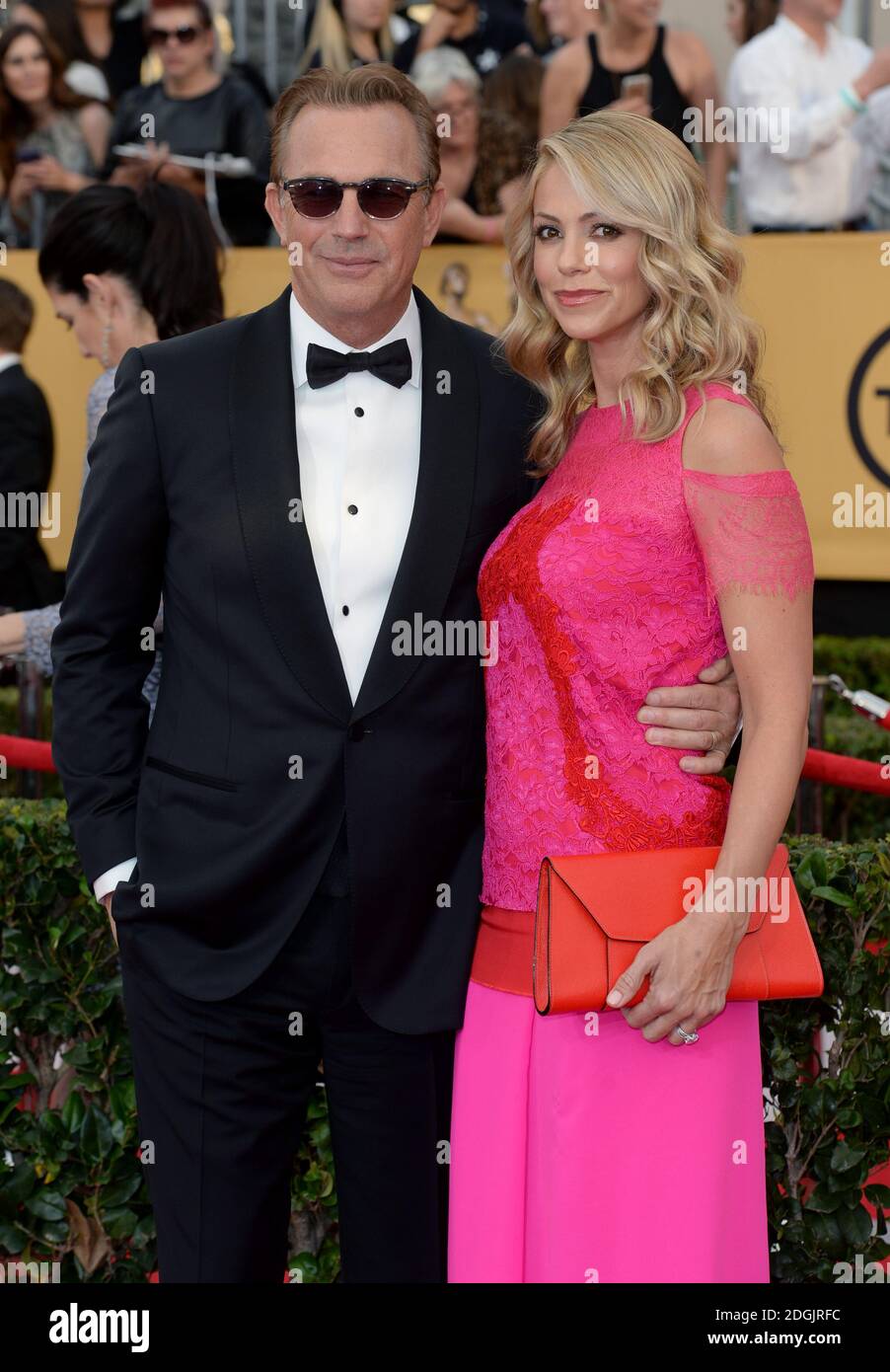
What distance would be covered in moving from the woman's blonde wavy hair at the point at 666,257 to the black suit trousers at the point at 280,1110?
0.91m

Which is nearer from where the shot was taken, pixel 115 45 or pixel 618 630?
pixel 618 630

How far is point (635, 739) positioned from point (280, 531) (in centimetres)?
62

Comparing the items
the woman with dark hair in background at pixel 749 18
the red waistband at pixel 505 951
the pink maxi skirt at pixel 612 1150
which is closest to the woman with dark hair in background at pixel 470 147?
the woman with dark hair in background at pixel 749 18

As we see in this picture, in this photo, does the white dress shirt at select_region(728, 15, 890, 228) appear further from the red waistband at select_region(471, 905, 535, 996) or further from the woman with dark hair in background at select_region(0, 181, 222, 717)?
the red waistband at select_region(471, 905, 535, 996)

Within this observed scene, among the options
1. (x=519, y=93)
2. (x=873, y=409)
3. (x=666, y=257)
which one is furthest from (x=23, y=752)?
(x=873, y=409)

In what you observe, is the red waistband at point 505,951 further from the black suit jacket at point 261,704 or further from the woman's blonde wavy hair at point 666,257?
the woman's blonde wavy hair at point 666,257

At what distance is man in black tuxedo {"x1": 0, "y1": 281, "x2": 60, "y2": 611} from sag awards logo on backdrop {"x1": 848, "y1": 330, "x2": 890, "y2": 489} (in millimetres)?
3232

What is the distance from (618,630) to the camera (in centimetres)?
239

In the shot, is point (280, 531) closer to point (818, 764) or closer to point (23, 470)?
point (818, 764)

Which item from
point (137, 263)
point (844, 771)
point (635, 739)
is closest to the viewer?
point (635, 739)

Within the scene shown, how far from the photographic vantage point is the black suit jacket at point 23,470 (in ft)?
19.8

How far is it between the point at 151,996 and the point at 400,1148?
46 centimetres

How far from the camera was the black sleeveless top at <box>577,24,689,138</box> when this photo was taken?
6.23m
